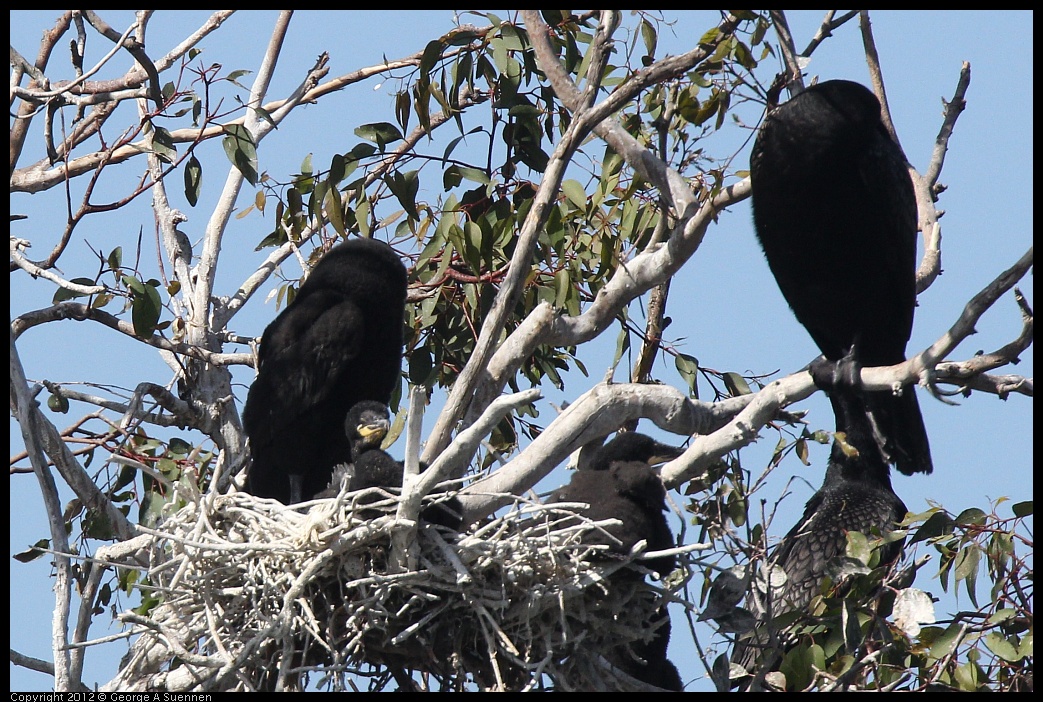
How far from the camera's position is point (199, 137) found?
5309 mm

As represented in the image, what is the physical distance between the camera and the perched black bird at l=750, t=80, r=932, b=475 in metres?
5.24

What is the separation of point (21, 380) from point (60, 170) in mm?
1791

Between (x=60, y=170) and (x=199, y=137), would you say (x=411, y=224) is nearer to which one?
(x=199, y=137)

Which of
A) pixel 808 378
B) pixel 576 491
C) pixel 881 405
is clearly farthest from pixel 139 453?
pixel 881 405

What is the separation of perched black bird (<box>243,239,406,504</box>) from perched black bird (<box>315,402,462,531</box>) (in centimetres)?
62

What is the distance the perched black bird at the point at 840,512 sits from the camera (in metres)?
5.64

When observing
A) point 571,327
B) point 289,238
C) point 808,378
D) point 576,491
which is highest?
point 289,238

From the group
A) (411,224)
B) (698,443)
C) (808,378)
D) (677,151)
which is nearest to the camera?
(698,443)

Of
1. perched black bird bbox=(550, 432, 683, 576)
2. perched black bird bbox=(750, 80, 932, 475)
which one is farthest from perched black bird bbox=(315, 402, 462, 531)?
perched black bird bbox=(750, 80, 932, 475)

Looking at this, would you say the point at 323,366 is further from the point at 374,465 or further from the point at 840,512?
the point at 840,512

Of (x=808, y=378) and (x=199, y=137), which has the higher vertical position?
(x=199, y=137)

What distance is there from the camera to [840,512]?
6.00m

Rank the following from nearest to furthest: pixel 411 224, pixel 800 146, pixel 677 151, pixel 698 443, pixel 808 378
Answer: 1. pixel 698 443
2. pixel 808 378
3. pixel 800 146
4. pixel 677 151
5. pixel 411 224

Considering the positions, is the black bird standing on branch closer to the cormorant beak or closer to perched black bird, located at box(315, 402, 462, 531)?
perched black bird, located at box(315, 402, 462, 531)
